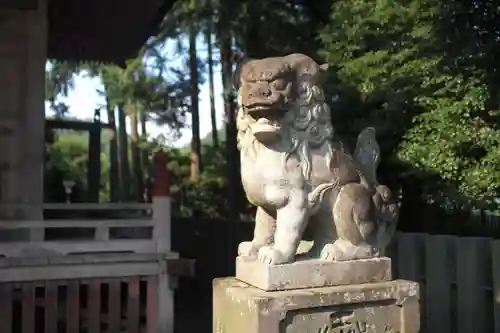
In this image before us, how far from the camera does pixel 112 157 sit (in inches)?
567

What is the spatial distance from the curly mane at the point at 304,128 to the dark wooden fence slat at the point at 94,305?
10.2ft

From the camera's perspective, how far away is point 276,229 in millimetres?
2543

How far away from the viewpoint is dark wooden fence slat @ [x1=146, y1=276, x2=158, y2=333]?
5375 millimetres

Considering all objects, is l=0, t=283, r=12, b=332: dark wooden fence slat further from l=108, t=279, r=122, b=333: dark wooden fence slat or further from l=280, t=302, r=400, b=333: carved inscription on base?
l=280, t=302, r=400, b=333: carved inscription on base

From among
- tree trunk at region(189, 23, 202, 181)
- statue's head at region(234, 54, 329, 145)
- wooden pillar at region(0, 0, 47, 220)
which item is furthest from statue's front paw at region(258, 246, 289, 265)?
tree trunk at region(189, 23, 202, 181)

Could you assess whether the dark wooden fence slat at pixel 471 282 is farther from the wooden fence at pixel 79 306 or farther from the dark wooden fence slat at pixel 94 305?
the dark wooden fence slat at pixel 94 305

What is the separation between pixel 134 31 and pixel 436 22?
3541 millimetres

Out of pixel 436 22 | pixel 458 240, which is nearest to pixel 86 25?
pixel 436 22

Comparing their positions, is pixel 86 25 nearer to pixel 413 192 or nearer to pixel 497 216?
pixel 413 192

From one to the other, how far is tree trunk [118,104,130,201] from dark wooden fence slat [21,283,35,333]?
11.7 m

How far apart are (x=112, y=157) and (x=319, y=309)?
12.4m

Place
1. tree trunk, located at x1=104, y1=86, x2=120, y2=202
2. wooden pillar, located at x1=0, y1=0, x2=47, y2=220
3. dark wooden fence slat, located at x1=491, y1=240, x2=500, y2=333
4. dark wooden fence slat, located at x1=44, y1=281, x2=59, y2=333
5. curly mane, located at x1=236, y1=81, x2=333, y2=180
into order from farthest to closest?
tree trunk, located at x1=104, y1=86, x2=120, y2=202 < wooden pillar, located at x1=0, y1=0, x2=47, y2=220 < dark wooden fence slat, located at x1=44, y1=281, x2=59, y2=333 < dark wooden fence slat, located at x1=491, y1=240, x2=500, y2=333 < curly mane, located at x1=236, y1=81, x2=333, y2=180

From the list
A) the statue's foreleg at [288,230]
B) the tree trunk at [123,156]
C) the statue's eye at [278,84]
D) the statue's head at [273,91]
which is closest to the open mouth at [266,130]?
the statue's head at [273,91]

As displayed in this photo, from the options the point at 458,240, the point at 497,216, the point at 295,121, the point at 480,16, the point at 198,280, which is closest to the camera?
the point at 295,121
